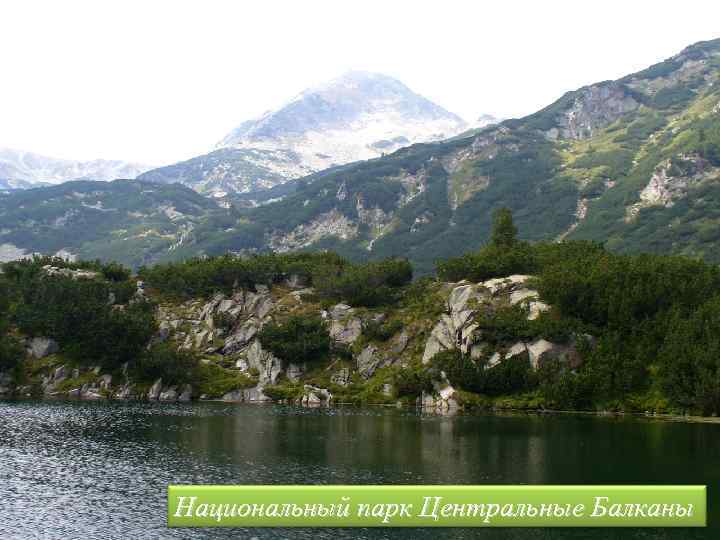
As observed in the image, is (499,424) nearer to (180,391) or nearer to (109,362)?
(180,391)

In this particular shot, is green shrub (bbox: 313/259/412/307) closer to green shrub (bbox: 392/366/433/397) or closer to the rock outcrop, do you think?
the rock outcrop

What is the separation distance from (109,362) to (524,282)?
96890 mm

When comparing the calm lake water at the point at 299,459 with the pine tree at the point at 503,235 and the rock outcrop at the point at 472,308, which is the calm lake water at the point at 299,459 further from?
the pine tree at the point at 503,235

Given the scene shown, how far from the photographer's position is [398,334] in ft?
553

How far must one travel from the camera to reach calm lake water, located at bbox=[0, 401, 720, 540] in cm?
5575

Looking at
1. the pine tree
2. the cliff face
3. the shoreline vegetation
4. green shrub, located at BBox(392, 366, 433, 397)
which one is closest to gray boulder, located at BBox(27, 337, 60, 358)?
the cliff face

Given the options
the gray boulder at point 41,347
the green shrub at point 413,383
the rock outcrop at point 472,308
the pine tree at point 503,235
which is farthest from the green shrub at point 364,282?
the gray boulder at point 41,347

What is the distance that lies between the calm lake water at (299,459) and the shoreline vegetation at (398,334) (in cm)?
1673

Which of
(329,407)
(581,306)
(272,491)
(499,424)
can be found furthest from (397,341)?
(272,491)

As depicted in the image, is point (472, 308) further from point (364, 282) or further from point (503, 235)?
point (503, 235)

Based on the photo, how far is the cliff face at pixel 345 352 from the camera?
149 meters

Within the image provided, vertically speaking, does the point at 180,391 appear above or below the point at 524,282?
below

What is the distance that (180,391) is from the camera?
16175 centimetres

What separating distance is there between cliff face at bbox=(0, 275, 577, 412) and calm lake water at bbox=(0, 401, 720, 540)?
24331 mm
